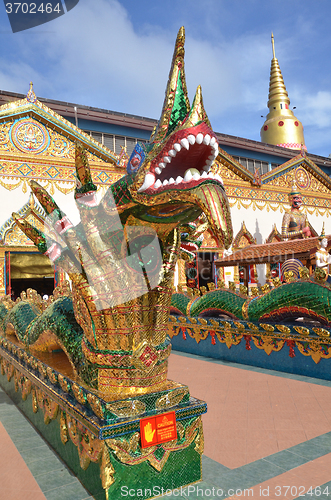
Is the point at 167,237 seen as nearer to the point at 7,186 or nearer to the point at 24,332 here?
the point at 24,332

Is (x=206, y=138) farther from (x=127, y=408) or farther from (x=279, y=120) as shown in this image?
(x=279, y=120)

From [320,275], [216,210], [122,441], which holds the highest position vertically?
[216,210]

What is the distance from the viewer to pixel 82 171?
5.77 feet

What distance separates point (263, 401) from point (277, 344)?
1.21m

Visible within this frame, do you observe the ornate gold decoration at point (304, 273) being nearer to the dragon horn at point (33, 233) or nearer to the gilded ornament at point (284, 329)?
the gilded ornament at point (284, 329)

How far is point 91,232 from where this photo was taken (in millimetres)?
1824

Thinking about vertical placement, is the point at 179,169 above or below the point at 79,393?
above

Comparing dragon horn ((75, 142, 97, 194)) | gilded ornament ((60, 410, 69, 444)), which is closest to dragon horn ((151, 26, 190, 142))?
dragon horn ((75, 142, 97, 194))

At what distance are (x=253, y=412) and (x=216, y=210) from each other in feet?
7.22

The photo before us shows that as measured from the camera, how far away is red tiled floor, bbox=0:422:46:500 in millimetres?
1802

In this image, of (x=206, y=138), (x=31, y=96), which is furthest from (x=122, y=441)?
(x=31, y=96)

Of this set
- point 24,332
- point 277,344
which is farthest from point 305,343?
point 24,332

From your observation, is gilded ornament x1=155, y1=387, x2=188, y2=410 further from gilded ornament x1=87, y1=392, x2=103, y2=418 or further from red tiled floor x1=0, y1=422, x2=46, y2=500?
red tiled floor x1=0, y1=422, x2=46, y2=500

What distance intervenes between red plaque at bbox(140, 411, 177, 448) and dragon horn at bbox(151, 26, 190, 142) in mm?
1330
